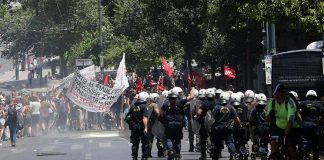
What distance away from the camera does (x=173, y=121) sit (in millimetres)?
22969

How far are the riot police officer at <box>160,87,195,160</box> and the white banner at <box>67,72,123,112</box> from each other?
715 inches

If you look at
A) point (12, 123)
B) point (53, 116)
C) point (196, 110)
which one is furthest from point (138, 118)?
point (53, 116)

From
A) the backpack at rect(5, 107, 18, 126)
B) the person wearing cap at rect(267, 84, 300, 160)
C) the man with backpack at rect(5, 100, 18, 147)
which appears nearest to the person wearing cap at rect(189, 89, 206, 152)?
the person wearing cap at rect(267, 84, 300, 160)

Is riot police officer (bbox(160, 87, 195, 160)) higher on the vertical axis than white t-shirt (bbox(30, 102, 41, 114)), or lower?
lower

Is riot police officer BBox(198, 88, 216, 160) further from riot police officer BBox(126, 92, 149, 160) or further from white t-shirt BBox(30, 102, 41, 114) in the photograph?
white t-shirt BBox(30, 102, 41, 114)

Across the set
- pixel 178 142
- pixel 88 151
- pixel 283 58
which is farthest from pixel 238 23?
pixel 178 142

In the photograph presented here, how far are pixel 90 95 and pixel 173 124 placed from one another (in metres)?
19.2

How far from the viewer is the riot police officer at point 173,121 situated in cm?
2289

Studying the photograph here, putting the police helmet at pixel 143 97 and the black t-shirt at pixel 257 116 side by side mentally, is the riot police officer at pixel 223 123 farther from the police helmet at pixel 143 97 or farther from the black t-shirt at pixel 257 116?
the police helmet at pixel 143 97

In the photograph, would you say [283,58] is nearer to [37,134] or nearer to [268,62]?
[268,62]

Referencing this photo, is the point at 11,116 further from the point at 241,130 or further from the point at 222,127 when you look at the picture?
the point at 222,127

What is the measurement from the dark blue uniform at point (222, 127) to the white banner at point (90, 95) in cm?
1923

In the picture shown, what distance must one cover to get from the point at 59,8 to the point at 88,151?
47.2m

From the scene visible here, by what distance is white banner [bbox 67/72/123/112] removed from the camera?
136 feet
